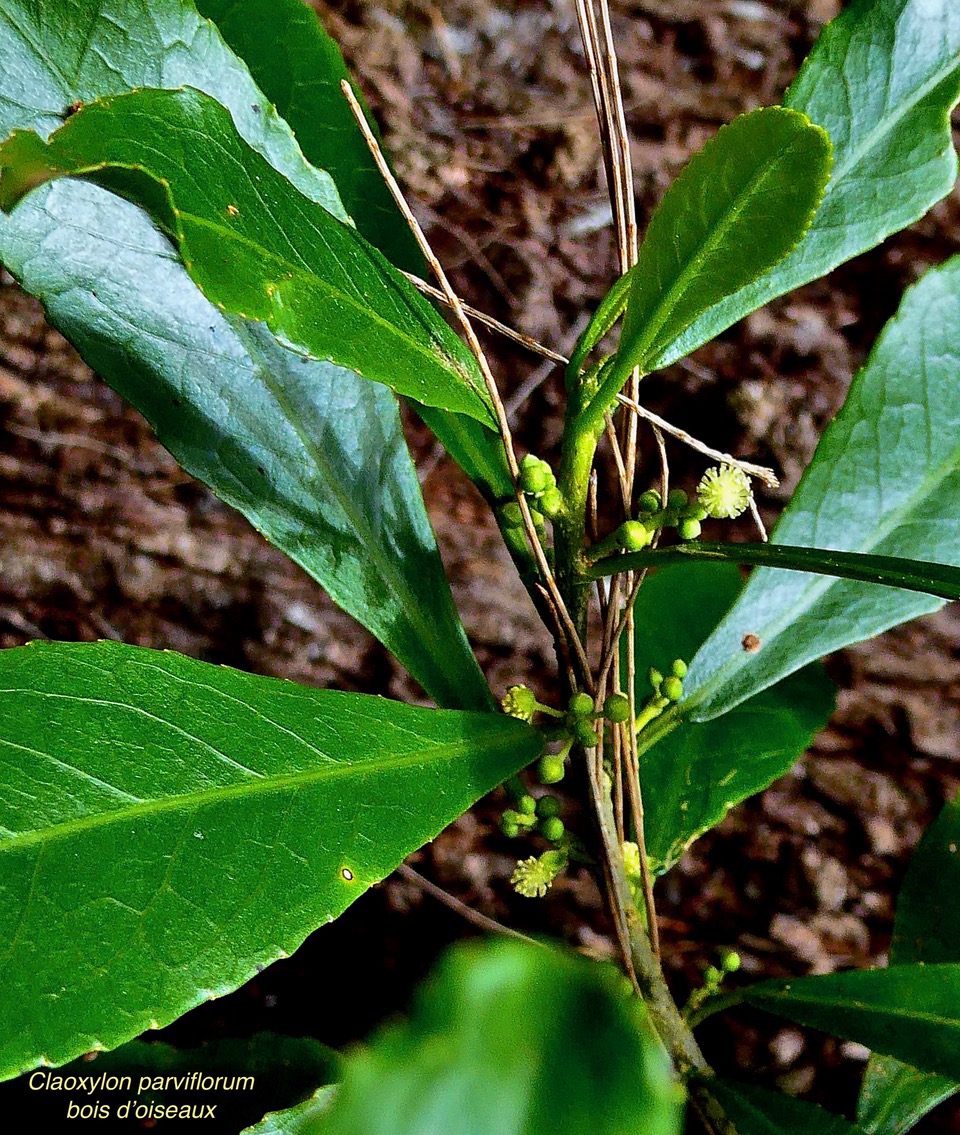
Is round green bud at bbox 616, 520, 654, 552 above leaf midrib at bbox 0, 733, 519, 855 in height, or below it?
above

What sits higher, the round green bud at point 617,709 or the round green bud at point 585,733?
the round green bud at point 617,709

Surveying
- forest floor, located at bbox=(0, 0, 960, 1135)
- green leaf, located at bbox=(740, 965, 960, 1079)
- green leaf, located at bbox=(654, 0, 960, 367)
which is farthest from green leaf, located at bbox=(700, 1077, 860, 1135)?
green leaf, located at bbox=(654, 0, 960, 367)

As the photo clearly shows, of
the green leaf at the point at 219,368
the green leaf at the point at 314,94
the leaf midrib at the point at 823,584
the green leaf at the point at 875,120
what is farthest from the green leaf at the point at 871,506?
the green leaf at the point at 314,94

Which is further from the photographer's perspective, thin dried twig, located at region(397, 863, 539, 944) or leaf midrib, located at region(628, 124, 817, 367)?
thin dried twig, located at region(397, 863, 539, 944)

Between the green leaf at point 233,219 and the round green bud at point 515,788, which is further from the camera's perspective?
the round green bud at point 515,788

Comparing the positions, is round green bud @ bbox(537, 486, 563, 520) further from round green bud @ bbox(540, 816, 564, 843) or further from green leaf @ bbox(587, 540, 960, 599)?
round green bud @ bbox(540, 816, 564, 843)

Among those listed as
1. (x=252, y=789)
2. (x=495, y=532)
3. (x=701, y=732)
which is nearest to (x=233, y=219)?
(x=252, y=789)

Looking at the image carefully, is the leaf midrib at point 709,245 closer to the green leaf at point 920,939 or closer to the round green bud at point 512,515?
the round green bud at point 512,515
